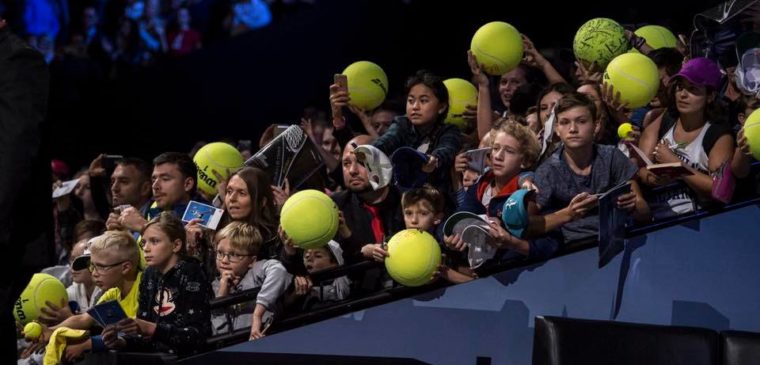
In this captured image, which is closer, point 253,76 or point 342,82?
point 342,82

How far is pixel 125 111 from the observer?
39.0 feet

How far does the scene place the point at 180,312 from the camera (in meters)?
4.99

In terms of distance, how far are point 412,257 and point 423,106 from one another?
1.20 metres

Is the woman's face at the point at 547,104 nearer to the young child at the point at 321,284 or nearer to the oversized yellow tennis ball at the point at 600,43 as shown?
the oversized yellow tennis ball at the point at 600,43

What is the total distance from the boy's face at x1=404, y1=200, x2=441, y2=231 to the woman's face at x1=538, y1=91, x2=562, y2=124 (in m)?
0.89

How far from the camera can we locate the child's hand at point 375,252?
5.18 m

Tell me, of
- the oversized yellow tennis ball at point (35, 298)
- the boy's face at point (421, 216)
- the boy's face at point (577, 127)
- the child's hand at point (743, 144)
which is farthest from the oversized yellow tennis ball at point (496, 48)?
the oversized yellow tennis ball at point (35, 298)

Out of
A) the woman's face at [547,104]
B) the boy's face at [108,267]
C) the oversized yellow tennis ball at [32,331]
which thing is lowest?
the oversized yellow tennis ball at [32,331]

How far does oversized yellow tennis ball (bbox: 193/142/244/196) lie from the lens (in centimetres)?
650

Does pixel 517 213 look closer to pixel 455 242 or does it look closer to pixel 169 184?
pixel 455 242

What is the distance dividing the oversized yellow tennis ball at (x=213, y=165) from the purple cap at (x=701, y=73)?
222 centimetres

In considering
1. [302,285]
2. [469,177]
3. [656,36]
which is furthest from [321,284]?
[656,36]

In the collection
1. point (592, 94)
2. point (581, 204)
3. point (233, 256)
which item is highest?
point (592, 94)

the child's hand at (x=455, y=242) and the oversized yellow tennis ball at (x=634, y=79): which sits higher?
the oversized yellow tennis ball at (x=634, y=79)
